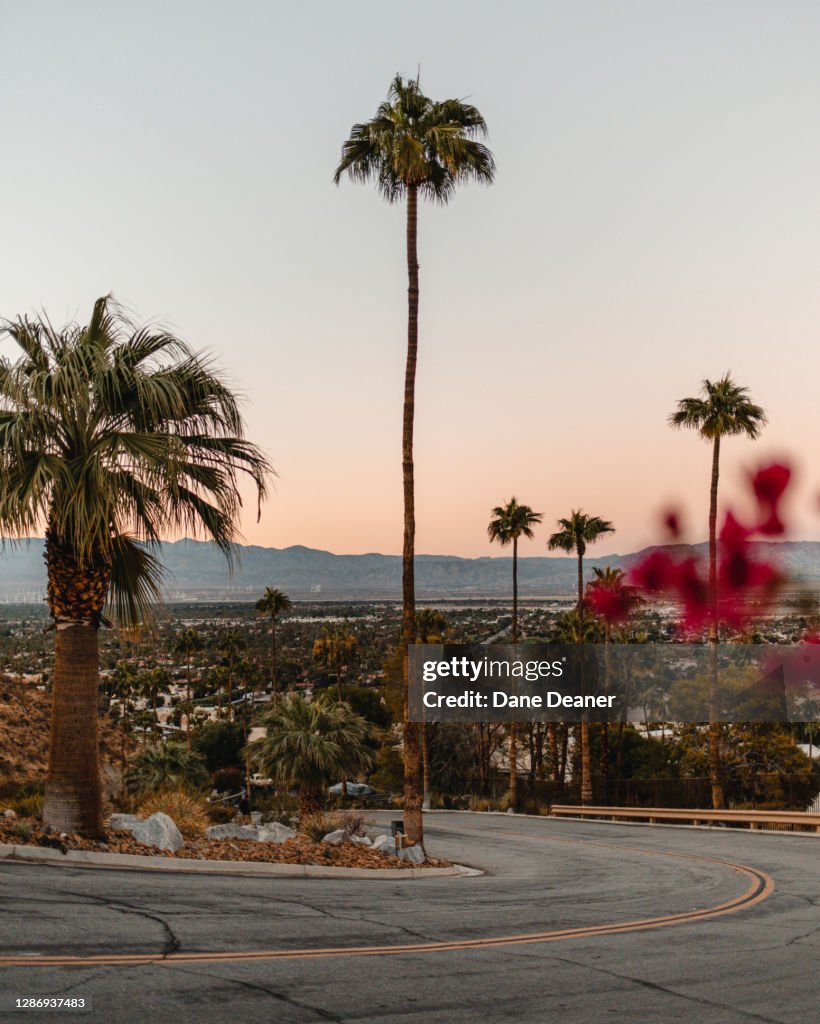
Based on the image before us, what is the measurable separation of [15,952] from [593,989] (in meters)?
4.66

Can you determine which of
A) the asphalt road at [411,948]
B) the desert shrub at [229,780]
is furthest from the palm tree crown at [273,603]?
the asphalt road at [411,948]

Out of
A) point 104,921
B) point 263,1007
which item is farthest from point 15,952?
point 263,1007

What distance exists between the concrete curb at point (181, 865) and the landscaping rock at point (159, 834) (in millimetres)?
594

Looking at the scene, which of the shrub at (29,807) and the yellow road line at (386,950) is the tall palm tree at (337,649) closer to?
the shrub at (29,807)

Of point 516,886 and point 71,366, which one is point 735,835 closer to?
point 516,886

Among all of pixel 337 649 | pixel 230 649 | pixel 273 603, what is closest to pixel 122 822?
pixel 273 603

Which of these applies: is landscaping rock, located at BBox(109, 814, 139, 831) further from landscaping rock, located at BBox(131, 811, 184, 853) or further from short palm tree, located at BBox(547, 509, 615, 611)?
short palm tree, located at BBox(547, 509, 615, 611)

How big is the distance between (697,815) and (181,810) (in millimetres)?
21655

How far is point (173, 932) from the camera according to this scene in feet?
30.7

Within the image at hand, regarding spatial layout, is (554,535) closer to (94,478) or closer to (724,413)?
(724,413)

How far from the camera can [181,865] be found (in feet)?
49.0

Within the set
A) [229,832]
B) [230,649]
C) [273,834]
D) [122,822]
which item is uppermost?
[122,822]

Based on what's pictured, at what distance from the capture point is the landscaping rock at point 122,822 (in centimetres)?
1620

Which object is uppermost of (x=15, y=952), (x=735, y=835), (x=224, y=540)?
(x=224, y=540)
